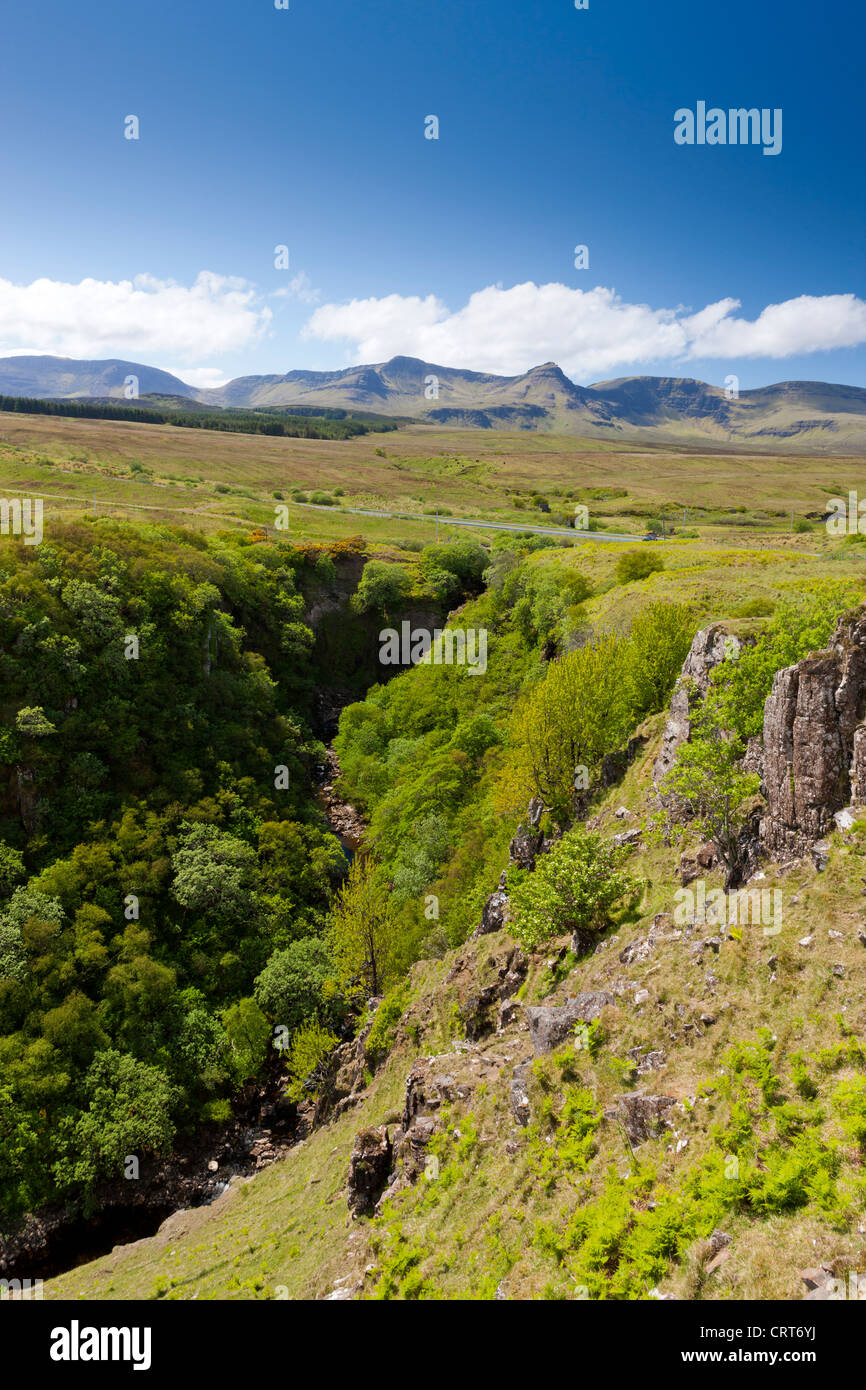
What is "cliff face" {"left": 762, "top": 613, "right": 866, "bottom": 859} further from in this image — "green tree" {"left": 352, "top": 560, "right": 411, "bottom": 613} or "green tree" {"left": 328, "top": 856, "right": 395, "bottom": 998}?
"green tree" {"left": 352, "top": 560, "right": 411, "bottom": 613}

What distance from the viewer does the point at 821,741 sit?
19875 mm

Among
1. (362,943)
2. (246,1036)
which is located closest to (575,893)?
(362,943)

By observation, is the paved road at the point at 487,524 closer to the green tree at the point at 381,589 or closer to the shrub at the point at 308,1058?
the green tree at the point at 381,589

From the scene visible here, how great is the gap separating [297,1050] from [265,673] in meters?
44.1

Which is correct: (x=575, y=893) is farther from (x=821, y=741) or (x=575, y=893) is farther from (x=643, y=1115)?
(x=821, y=741)

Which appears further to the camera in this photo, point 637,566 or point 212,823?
point 637,566

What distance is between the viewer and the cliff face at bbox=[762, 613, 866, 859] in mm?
19438

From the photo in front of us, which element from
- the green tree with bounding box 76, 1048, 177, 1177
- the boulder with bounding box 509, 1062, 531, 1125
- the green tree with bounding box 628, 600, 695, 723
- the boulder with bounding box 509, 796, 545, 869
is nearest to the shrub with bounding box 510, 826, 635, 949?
the boulder with bounding box 509, 1062, 531, 1125

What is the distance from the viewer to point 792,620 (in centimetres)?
2669

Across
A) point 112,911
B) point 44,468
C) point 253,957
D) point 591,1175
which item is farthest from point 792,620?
point 44,468

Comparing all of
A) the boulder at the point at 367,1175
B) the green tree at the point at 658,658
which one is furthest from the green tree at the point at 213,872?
the green tree at the point at 658,658

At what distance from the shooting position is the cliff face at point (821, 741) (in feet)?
63.8

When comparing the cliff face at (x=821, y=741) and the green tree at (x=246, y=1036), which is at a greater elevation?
the cliff face at (x=821, y=741)
